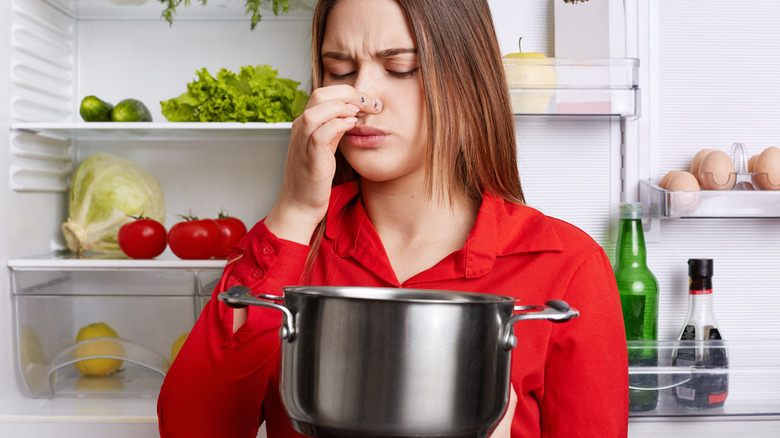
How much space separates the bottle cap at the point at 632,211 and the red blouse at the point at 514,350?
1.50 ft

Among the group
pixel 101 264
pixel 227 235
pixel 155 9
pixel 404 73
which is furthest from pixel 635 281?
pixel 155 9

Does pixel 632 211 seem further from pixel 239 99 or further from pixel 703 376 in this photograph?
pixel 239 99

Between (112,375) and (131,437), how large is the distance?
0.65 ft

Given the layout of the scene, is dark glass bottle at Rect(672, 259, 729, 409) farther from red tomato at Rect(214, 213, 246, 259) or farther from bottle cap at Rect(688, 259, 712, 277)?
red tomato at Rect(214, 213, 246, 259)

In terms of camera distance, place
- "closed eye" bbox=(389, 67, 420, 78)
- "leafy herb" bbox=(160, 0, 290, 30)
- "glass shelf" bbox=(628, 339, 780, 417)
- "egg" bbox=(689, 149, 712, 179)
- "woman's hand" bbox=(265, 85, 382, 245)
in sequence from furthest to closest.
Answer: "leafy herb" bbox=(160, 0, 290, 30) < "egg" bbox=(689, 149, 712, 179) < "glass shelf" bbox=(628, 339, 780, 417) < "closed eye" bbox=(389, 67, 420, 78) < "woman's hand" bbox=(265, 85, 382, 245)

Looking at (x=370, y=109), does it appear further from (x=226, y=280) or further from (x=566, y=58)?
(x=566, y=58)

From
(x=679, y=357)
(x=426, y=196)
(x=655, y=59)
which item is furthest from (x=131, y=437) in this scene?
(x=655, y=59)

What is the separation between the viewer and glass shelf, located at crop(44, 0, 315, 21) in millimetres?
1590

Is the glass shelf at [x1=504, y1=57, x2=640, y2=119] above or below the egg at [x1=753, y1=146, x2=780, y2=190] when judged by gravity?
above

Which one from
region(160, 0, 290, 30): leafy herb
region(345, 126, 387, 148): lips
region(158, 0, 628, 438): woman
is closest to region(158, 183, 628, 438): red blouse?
region(158, 0, 628, 438): woman

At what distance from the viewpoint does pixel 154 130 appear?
58.8 inches

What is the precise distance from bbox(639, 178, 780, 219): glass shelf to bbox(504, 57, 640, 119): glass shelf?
0.60 ft

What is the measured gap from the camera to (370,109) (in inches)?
31.8

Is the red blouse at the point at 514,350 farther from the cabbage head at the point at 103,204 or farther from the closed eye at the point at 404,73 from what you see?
A: the cabbage head at the point at 103,204
